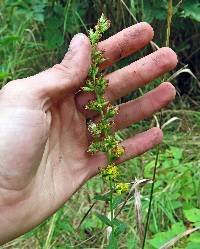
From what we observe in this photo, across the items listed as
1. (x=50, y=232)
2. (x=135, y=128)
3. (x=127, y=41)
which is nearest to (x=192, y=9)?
(x=135, y=128)

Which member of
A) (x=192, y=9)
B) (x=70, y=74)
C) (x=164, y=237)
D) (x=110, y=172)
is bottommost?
(x=164, y=237)

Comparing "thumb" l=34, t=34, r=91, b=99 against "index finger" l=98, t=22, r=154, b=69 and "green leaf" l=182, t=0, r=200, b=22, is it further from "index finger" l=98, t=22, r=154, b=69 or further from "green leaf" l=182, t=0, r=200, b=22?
"green leaf" l=182, t=0, r=200, b=22

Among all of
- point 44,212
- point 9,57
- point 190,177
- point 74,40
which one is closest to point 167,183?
point 190,177

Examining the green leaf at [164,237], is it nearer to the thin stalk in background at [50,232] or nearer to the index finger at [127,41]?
the thin stalk in background at [50,232]

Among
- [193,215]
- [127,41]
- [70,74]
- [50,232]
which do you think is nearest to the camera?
[70,74]

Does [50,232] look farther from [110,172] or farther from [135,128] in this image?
[135,128]

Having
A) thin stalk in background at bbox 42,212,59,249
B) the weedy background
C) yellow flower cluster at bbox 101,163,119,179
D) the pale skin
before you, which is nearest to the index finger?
the pale skin

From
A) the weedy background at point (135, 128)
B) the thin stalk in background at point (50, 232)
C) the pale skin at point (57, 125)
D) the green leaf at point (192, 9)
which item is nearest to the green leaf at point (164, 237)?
the weedy background at point (135, 128)

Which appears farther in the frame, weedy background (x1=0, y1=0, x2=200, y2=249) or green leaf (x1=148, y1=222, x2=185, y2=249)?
weedy background (x1=0, y1=0, x2=200, y2=249)
